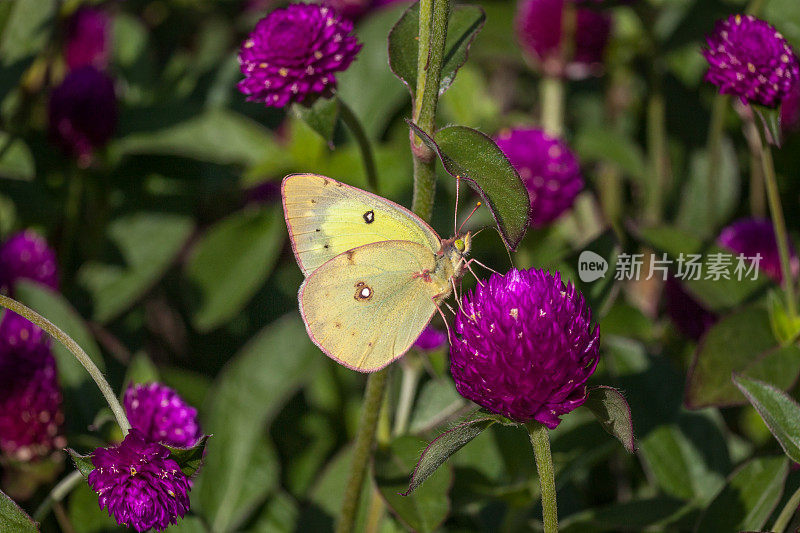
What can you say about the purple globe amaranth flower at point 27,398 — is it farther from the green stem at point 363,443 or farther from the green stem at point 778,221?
the green stem at point 778,221

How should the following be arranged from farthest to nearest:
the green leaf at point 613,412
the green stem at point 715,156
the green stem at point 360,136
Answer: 1. the green stem at point 715,156
2. the green stem at point 360,136
3. the green leaf at point 613,412

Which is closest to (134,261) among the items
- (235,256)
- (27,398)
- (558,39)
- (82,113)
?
(235,256)

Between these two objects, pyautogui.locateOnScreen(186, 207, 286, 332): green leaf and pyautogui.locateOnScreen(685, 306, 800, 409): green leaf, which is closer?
pyautogui.locateOnScreen(685, 306, 800, 409): green leaf

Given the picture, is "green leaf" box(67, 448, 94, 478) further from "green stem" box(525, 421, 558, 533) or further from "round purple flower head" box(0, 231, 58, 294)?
"round purple flower head" box(0, 231, 58, 294)

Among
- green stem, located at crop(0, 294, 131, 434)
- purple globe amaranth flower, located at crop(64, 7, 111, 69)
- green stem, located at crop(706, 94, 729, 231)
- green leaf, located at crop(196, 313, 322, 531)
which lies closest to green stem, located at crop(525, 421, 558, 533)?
green stem, located at crop(0, 294, 131, 434)

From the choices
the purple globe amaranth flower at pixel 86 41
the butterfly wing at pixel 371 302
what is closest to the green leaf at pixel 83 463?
the butterfly wing at pixel 371 302

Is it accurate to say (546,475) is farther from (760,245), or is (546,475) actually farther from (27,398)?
(760,245)
